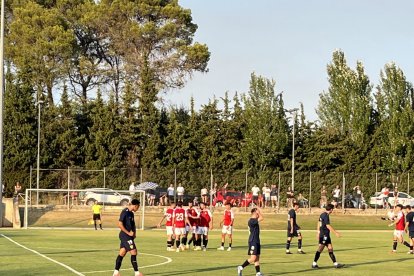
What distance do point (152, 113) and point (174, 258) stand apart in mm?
43980

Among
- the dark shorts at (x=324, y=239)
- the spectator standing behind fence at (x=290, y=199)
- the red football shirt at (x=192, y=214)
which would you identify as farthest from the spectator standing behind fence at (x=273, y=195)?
the dark shorts at (x=324, y=239)

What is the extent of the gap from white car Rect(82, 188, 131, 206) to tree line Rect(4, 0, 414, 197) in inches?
221

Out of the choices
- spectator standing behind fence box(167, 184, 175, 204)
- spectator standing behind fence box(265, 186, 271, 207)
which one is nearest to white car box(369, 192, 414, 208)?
spectator standing behind fence box(265, 186, 271, 207)

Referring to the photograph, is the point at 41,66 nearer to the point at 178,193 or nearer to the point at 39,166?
the point at 39,166

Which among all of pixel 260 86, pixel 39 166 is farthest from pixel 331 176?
pixel 39 166

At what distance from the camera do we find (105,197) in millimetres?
56875

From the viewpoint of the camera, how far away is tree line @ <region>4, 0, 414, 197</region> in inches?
2618

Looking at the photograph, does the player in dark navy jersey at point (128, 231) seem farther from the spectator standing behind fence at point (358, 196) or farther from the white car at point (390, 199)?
the spectator standing behind fence at point (358, 196)

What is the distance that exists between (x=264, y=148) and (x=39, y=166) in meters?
18.9

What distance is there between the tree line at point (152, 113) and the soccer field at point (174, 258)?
28.5m

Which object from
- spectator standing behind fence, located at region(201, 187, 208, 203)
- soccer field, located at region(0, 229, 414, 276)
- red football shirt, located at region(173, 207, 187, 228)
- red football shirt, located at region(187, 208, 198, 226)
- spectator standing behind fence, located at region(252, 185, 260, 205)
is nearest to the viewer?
soccer field, located at region(0, 229, 414, 276)

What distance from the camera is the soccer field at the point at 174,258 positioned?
2269cm

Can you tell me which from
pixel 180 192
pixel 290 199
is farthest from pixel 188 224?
pixel 180 192

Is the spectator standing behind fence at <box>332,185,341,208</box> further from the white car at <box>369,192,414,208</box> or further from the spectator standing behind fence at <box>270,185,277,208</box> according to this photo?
the spectator standing behind fence at <box>270,185,277,208</box>
